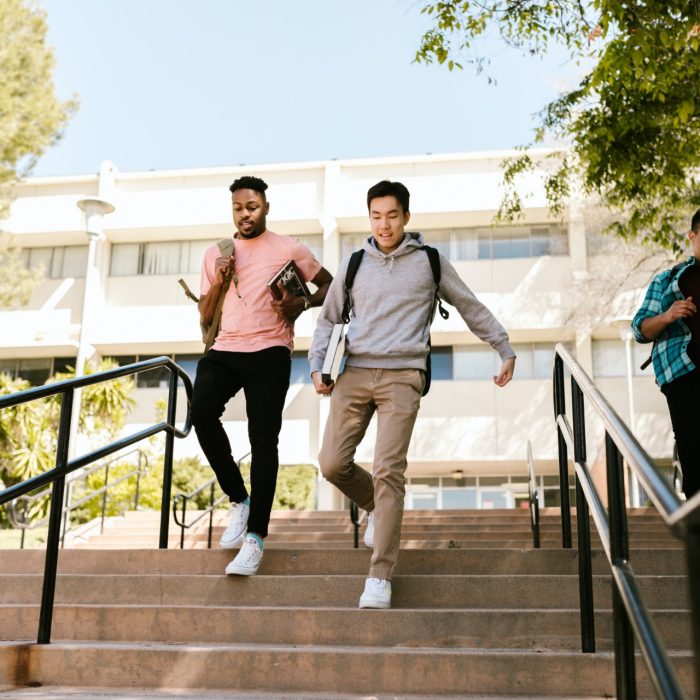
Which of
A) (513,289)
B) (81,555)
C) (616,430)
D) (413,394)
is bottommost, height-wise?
(81,555)

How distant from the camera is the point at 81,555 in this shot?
4.57 meters

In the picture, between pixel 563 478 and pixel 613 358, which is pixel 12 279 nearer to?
pixel 613 358

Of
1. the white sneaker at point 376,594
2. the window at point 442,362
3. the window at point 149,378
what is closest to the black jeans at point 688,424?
the white sneaker at point 376,594

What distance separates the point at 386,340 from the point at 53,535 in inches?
65.3

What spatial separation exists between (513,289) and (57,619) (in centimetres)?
1834

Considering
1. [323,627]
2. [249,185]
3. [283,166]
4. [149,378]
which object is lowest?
[323,627]

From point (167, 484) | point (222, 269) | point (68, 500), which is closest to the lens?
point (222, 269)

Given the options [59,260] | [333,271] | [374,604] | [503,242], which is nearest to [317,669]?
[374,604]

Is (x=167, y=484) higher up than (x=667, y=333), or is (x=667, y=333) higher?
(x=667, y=333)

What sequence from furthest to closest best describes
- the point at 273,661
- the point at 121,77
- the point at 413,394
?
the point at 121,77
the point at 413,394
the point at 273,661

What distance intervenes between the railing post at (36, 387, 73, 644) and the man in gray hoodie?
1.12 metres

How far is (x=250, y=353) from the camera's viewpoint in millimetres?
4375

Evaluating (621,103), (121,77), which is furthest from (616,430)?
(121,77)

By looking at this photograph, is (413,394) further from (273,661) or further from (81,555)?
(81,555)
